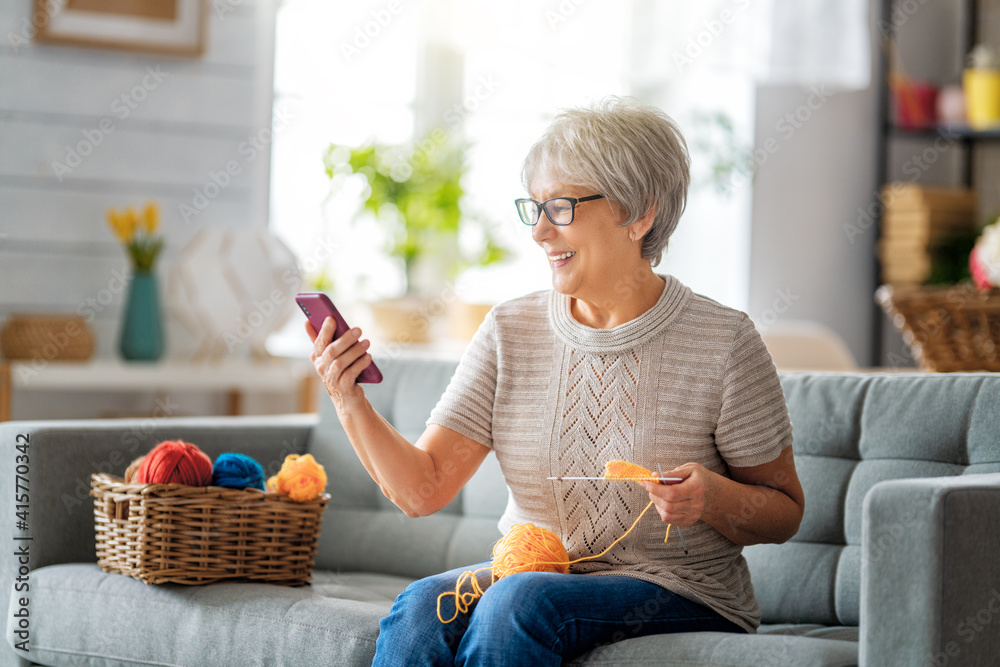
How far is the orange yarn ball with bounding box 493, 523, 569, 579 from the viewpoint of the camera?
152 cm

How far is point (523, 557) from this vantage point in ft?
4.99

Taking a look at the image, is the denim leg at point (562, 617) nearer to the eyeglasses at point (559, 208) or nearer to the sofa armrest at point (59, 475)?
the eyeglasses at point (559, 208)

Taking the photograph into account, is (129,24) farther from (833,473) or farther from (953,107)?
(953,107)

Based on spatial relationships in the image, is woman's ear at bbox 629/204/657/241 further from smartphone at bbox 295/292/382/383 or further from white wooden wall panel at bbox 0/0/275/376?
white wooden wall panel at bbox 0/0/275/376

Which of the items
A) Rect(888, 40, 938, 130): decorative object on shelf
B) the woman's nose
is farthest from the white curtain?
the woman's nose

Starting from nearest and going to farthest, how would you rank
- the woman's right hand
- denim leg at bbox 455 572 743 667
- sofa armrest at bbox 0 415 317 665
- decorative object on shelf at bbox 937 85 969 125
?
denim leg at bbox 455 572 743 667 → the woman's right hand → sofa armrest at bbox 0 415 317 665 → decorative object on shelf at bbox 937 85 969 125

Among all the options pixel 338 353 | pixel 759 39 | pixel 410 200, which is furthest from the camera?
pixel 759 39

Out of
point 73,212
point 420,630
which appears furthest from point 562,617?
point 73,212

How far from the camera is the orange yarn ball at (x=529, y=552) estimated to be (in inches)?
59.7

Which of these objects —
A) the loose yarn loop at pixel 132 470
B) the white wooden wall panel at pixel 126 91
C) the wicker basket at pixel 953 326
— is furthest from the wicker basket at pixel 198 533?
the white wooden wall panel at pixel 126 91

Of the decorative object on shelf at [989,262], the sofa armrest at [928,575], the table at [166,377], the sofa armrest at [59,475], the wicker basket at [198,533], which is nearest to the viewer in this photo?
the sofa armrest at [928,575]

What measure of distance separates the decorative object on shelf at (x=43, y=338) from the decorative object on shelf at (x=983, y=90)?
321 centimetres

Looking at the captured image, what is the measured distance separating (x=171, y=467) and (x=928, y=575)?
3.69 ft

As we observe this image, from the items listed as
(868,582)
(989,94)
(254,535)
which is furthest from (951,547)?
(989,94)
